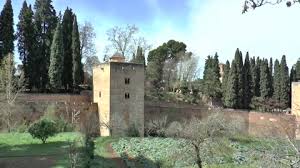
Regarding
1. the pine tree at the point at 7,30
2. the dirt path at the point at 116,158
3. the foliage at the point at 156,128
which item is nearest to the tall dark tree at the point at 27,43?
the pine tree at the point at 7,30

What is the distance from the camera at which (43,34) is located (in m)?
31.0

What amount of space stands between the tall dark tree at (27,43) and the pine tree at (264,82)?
18432mm

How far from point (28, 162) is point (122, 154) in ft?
16.9

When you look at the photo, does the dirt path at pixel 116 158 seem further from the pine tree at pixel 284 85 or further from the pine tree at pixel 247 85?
the pine tree at pixel 284 85

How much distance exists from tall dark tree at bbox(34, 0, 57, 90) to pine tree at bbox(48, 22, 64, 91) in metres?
0.59

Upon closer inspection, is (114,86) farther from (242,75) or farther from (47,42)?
(242,75)

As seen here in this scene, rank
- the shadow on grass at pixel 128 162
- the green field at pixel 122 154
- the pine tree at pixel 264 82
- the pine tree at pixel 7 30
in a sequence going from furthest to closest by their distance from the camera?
the pine tree at pixel 264 82 < the pine tree at pixel 7 30 < the shadow on grass at pixel 128 162 < the green field at pixel 122 154

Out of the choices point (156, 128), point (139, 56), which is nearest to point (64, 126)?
point (156, 128)

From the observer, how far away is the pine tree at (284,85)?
36.8m

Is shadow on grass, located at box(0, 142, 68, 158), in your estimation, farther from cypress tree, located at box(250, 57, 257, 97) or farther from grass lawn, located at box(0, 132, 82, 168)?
cypress tree, located at box(250, 57, 257, 97)

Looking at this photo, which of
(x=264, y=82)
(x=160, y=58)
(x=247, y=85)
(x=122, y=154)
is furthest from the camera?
(x=160, y=58)

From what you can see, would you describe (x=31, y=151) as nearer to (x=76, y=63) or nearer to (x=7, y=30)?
(x=7, y=30)

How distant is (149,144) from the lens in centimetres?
2250

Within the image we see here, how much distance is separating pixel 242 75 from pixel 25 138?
815 inches
